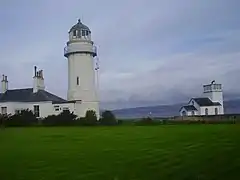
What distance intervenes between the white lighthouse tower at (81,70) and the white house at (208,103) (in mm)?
23434

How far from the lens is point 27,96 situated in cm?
4588

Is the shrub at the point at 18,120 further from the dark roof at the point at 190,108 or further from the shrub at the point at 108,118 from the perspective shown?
the dark roof at the point at 190,108

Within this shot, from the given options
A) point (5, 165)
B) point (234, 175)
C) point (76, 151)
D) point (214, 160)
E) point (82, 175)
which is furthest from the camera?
point (76, 151)

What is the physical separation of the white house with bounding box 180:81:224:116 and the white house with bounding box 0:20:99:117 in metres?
23.4

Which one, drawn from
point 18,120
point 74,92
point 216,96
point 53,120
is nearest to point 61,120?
point 53,120

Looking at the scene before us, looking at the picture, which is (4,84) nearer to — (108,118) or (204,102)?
(108,118)

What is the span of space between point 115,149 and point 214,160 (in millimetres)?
2326

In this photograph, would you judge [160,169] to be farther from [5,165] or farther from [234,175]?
[5,165]

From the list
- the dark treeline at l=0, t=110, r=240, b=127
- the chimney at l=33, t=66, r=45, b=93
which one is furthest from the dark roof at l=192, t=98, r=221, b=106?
the chimney at l=33, t=66, r=45, b=93

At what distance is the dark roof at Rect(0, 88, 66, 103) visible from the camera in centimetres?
4488

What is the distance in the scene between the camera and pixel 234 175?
502 centimetres

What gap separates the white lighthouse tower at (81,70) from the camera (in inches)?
1736

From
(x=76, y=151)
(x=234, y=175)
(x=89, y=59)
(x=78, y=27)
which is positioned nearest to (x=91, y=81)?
(x=89, y=59)

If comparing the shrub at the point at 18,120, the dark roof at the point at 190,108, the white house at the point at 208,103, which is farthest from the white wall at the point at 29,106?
the dark roof at the point at 190,108
